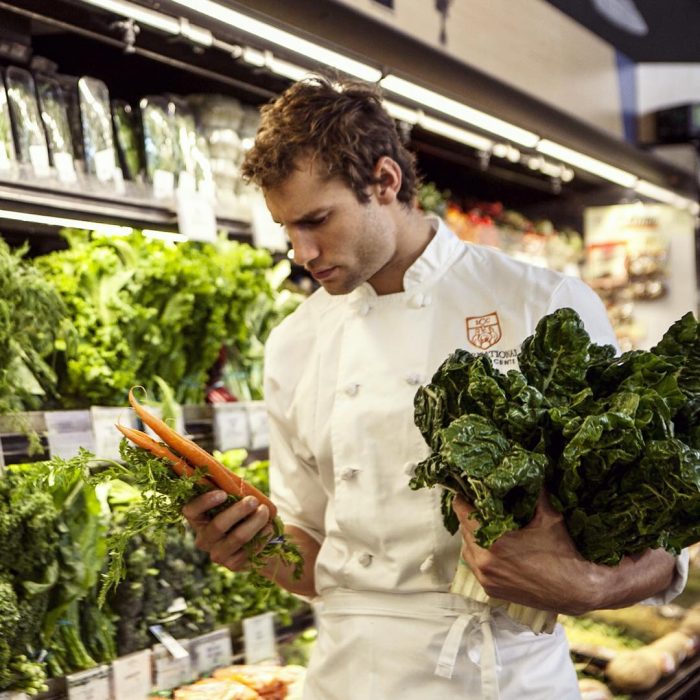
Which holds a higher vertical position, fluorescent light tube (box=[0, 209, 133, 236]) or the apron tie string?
fluorescent light tube (box=[0, 209, 133, 236])

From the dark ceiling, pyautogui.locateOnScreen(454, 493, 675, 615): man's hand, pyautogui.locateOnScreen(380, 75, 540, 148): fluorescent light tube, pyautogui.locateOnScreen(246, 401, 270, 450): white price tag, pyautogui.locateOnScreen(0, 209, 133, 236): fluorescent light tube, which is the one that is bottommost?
pyautogui.locateOnScreen(454, 493, 675, 615): man's hand

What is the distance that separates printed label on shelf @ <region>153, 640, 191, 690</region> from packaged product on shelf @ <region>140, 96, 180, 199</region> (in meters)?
1.40

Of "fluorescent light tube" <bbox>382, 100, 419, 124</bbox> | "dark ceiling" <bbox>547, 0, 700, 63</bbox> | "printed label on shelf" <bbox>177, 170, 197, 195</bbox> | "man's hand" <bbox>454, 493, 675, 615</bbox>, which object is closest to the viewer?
"man's hand" <bbox>454, 493, 675, 615</bbox>

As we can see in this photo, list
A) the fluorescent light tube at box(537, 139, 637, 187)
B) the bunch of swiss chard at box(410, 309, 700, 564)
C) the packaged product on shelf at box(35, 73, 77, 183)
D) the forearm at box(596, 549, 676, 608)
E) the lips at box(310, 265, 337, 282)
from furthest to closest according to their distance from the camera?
1. the fluorescent light tube at box(537, 139, 637, 187)
2. the packaged product on shelf at box(35, 73, 77, 183)
3. the lips at box(310, 265, 337, 282)
4. the forearm at box(596, 549, 676, 608)
5. the bunch of swiss chard at box(410, 309, 700, 564)

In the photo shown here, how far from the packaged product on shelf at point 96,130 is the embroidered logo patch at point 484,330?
49.1 inches

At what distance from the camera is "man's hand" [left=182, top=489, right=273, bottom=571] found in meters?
2.12

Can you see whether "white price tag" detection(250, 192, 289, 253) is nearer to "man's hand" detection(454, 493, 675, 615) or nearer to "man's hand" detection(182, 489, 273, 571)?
"man's hand" detection(182, 489, 273, 571)

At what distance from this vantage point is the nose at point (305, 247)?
225 centimetres

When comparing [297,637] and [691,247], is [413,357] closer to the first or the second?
[297,637]

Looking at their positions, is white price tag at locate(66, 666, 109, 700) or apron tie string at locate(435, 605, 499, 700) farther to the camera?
white price tag at locate(66, 666, 109, 700)

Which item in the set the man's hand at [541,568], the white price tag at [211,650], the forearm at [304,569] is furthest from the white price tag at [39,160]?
the man's hand at [541,568]

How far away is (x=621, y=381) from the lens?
1.85m

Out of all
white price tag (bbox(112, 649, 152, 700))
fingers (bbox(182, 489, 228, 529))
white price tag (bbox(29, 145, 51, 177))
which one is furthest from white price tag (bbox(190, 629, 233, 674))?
white price tag (bbox(29, 145, 51, 177))

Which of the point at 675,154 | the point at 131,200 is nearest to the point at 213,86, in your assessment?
the point at 131,200
